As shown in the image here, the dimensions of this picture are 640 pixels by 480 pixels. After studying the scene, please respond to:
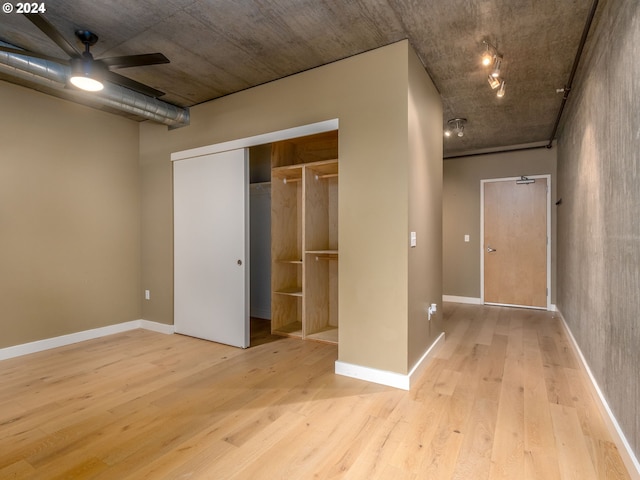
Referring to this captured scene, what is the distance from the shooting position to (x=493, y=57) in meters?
2.72

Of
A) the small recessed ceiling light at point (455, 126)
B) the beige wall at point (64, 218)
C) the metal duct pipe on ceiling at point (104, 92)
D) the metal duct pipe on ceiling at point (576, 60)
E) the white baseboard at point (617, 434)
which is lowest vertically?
the white baseboard at point (617, 434)

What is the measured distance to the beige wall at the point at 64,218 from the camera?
3348mm

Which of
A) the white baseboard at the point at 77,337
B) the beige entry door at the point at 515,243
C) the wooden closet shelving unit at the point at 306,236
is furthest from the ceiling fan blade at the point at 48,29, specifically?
the beige entry door at the point at 515,243

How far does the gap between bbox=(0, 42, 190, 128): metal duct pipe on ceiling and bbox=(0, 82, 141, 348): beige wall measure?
20.5 inches

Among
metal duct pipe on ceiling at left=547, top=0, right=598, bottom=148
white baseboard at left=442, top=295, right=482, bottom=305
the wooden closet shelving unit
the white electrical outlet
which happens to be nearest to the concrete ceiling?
metal duct pipe on ceiling at left=547, top=0, right=598, bottom=148

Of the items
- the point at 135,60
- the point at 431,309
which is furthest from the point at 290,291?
the point at 135,60

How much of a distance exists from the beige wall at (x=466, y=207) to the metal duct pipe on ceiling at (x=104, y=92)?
15.1 feet

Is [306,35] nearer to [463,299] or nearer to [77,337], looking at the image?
[77,337]

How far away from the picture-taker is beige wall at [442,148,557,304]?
559 centimetres

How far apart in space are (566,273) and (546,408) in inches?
97.5

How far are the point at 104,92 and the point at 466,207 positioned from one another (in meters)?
5.54

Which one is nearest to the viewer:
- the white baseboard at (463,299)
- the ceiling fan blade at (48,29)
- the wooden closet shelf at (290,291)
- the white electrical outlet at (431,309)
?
the ceiling fan blade at (48,29)

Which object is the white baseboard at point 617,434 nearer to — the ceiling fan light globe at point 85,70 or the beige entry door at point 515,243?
the beige entry door at point 515,243

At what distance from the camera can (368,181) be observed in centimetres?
275
